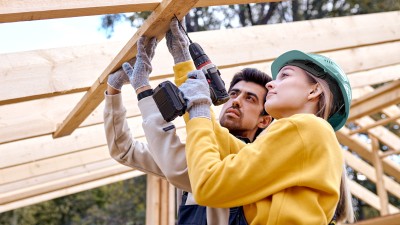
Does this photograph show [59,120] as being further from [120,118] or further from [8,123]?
[120,118]

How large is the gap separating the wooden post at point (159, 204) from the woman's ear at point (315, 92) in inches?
186

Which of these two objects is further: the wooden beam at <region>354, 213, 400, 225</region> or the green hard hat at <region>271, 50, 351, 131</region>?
the wooden beam at <region>354, 213, 400, 225</region>

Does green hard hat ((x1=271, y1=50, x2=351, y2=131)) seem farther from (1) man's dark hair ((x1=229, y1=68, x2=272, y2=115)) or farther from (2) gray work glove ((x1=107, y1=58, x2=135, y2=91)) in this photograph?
(2) gray work glove ((x1=107, y1=58, x2=135, y2=91))

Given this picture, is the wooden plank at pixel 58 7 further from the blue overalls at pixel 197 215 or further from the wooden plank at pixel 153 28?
the blue overalls at pixel 197 215

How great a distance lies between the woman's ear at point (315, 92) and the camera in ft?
6.26

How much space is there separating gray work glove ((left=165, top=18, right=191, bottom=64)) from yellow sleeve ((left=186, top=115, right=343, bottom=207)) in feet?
1.51

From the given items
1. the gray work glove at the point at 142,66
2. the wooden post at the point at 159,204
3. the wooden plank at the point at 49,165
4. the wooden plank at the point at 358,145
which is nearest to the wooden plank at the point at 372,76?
the wooden plank at the point at 358,145

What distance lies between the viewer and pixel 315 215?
1.66 metres

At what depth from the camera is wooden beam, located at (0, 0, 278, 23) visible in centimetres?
206

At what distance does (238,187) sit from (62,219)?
48.5 ft

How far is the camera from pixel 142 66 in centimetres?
205

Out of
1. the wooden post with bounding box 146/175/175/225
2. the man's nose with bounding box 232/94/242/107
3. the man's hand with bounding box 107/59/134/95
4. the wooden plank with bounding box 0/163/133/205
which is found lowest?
the wooden post with bounding box 146/175/175/225

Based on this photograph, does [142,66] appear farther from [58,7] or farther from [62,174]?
[62,174]

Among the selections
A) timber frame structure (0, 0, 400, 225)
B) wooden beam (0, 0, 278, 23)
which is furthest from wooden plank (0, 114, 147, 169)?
wooden beam (0, 0, 278, 23)
